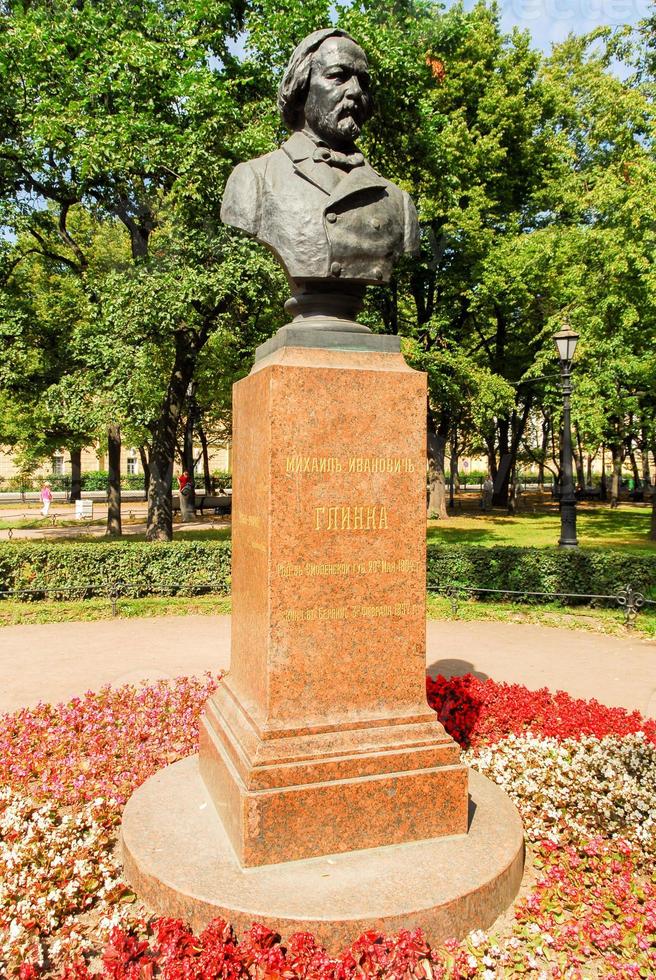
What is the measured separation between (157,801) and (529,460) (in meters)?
45.9

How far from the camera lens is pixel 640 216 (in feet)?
55.8

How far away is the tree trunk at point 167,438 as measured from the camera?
17.3 m

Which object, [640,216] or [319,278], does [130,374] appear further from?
[640,216]

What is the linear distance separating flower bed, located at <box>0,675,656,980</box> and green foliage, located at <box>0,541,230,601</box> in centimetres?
652

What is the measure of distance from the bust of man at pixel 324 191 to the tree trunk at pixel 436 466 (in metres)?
22.6

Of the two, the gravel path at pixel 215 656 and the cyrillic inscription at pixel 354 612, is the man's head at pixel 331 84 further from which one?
the gravel path at pixel 215 656

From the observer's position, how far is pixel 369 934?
3.45m

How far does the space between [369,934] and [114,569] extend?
1128 cm

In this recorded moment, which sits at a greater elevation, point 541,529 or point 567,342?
point 567,342

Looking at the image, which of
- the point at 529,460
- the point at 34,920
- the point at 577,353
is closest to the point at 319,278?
the point at 34,920

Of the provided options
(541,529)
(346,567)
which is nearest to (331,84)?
(346,567)

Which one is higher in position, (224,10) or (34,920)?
(224,10)

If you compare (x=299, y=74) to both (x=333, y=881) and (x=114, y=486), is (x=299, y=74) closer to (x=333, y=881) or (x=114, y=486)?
(x=333, y=881)

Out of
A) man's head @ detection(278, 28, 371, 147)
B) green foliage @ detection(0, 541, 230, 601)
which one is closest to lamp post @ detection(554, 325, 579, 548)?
green foliage @ detection(0, 541, 230, 601)
